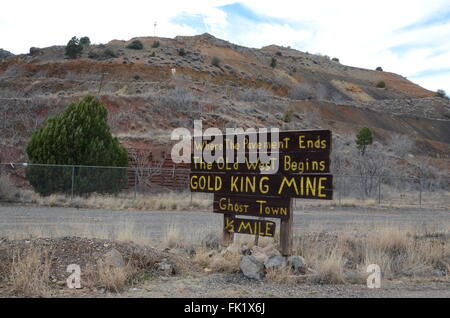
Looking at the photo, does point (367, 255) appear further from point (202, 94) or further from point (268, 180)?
point (202, 94)

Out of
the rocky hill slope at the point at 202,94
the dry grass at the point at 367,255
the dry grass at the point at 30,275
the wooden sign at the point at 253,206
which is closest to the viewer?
the dry grass at the point at 30,275

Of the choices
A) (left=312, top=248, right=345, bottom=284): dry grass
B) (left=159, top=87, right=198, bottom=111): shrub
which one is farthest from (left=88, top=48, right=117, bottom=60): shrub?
(left=312, top=248, right=345, bottom=284): dry grass

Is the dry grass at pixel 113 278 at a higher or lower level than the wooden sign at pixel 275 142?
lower

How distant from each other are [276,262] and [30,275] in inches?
164

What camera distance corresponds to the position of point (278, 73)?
84.8 m

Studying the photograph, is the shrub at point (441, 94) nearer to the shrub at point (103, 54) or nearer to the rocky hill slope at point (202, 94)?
the rocky hill slope at point (202, 94)

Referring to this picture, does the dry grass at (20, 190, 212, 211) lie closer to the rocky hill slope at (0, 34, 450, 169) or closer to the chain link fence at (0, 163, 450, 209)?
the chain link fence at (0, 163, 450, 209)

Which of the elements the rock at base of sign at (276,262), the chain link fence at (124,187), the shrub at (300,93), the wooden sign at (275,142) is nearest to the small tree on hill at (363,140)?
the chain link fence at (124,187)

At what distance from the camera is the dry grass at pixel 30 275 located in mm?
6891

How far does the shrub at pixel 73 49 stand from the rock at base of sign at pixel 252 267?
224ft

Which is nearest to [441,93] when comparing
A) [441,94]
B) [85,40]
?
[441,94]

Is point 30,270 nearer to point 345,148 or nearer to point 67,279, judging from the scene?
point 67,279

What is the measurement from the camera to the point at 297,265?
8484 millimetres

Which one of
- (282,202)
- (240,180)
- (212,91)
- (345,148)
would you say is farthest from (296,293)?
(212,91)
